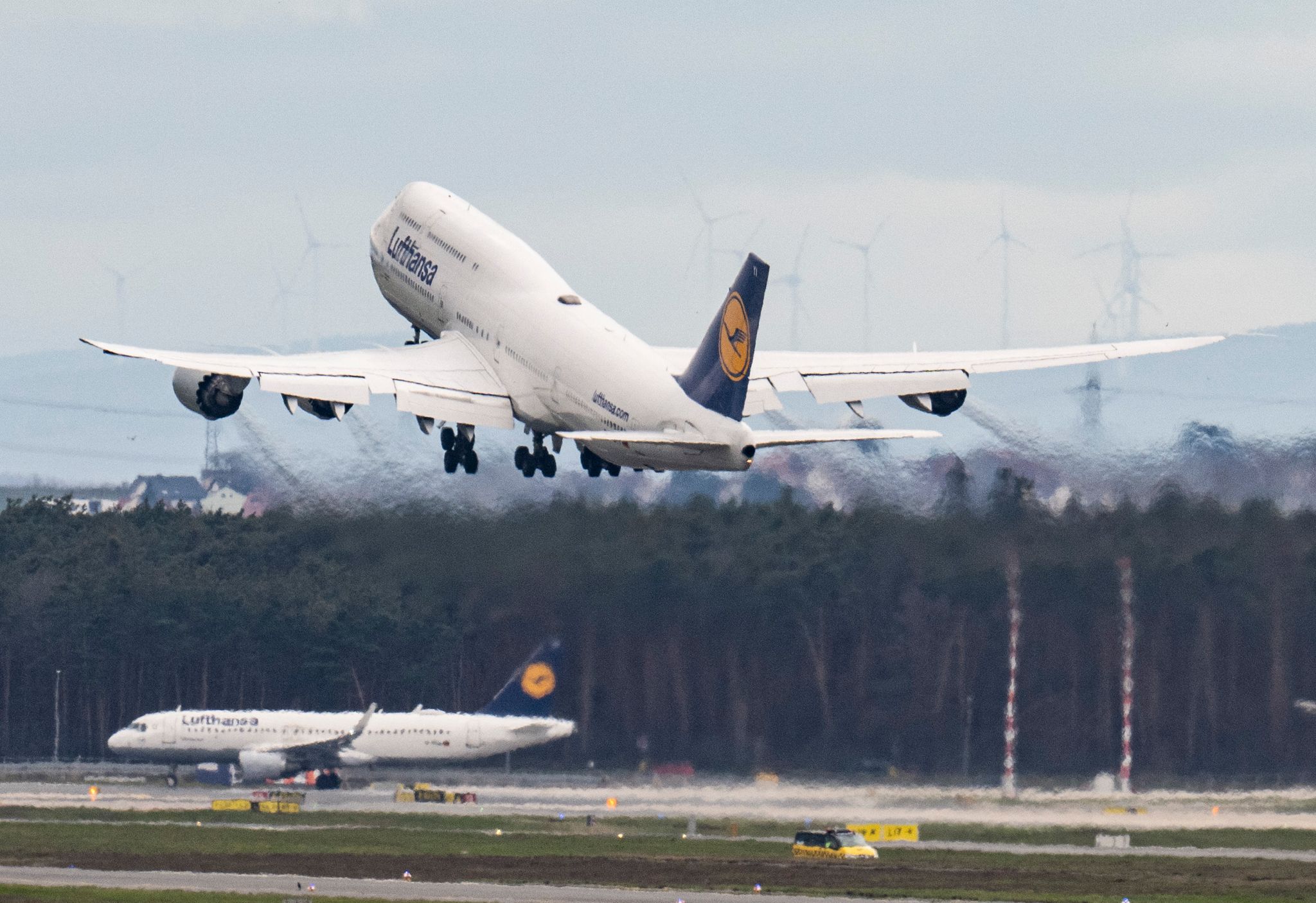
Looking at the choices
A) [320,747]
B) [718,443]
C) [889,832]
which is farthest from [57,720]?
[718,443]

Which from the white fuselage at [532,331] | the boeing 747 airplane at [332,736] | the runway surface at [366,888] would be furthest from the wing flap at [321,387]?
the boeing 747 airplane at [332,736]

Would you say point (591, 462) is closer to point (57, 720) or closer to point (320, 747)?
point (320, 747)

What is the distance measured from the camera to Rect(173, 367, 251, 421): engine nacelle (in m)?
65.9

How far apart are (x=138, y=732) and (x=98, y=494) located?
27.9 m

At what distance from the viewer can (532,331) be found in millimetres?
67688

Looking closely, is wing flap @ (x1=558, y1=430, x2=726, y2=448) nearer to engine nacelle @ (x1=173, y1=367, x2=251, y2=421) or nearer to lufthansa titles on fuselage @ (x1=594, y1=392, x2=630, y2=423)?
lufthansa titles on fuselage @ (x1=594, y1=392, x2=630, y2=423)

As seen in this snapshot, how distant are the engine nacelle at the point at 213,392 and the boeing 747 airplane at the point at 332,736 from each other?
31350 millimetres

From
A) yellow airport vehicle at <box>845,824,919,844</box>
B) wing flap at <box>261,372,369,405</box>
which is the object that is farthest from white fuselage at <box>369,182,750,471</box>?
yellow airport vehicle at <box>845,824,919,844</box>

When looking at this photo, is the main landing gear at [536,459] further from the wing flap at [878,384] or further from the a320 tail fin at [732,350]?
the a320 tail fin at [732,350]

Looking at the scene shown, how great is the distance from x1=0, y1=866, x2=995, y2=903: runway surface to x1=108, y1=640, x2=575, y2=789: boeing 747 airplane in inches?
1046

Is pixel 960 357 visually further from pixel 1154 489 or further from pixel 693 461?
pixel 1154 489

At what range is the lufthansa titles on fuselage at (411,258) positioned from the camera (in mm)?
74188

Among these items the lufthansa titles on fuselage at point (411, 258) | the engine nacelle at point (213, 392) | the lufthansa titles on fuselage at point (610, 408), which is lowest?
the lufthansa titles on fuselage at point (610, 408)

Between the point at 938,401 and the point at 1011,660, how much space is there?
20643 mm
